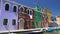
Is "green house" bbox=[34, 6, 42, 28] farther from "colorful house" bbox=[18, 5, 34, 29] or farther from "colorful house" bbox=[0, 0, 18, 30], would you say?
"colorful house" bbox=[0, 0, 18, 30]

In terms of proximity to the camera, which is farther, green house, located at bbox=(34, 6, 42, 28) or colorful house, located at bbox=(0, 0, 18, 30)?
green house, located at bbox=(34, 6, 42, 28)

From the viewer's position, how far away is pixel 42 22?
57.4 inches

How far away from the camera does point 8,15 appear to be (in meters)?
1.29

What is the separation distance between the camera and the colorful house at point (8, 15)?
4.14ft

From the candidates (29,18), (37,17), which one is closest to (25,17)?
(29,18)

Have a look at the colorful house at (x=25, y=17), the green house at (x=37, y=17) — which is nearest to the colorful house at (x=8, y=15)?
the colorful house at (x=25, y=17)

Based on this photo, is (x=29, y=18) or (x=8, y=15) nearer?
(x=8, y=15)

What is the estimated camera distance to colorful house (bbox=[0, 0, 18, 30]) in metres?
1.26

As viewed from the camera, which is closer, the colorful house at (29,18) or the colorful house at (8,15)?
the colorful house at (8,15)

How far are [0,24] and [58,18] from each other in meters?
0.72

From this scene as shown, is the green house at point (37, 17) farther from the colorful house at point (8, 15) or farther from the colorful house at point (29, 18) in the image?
the colorful house at point (8, 15)

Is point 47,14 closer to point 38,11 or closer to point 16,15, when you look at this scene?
point 38,11

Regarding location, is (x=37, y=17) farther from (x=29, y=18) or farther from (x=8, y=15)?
(x=8, y=15)

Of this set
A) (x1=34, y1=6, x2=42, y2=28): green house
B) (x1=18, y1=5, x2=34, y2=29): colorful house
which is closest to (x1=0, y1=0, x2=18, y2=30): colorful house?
(x1=18, y1=5, x2=34, y2=29): colorful house
